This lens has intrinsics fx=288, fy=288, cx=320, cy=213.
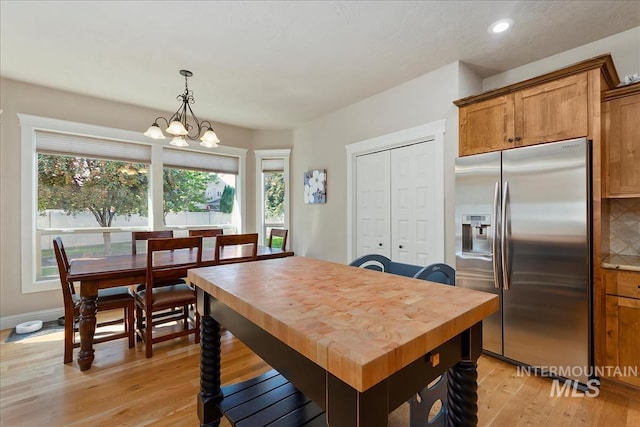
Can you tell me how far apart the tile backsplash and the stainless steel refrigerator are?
753mm

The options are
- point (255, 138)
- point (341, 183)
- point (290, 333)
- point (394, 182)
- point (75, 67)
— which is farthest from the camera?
point (255, 138)

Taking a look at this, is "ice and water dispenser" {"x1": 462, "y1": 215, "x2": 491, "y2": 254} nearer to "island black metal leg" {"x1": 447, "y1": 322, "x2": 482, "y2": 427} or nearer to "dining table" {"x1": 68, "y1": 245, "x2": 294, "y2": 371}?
"island black metal leg" {"x1": 447, "y1": 322, "x2": 482, "y2": 427}

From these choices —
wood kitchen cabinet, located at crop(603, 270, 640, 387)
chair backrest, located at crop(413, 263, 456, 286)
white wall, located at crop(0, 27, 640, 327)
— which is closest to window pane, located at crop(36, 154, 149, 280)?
white wall, located at crop(0, 27, 640, 327)

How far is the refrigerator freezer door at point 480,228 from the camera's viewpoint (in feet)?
7.79

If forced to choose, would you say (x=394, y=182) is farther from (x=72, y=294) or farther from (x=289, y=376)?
(x=72, y=294)

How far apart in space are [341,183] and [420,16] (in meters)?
2.27

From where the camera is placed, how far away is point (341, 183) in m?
4.13

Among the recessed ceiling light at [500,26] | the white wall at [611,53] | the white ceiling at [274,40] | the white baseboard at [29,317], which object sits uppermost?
the white ceiling at [274,40]

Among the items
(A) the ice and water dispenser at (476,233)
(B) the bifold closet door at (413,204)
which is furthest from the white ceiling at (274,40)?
(A) the ice and water dispenser at (476,233)

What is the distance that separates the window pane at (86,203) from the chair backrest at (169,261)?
59.0 inches

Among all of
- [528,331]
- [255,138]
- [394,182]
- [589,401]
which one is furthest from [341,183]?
[589,401]

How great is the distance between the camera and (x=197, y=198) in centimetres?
470

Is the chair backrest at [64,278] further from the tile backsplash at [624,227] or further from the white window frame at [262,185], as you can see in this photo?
the tile backsplash at [624,227]

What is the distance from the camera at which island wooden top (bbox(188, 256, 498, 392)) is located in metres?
0.62
